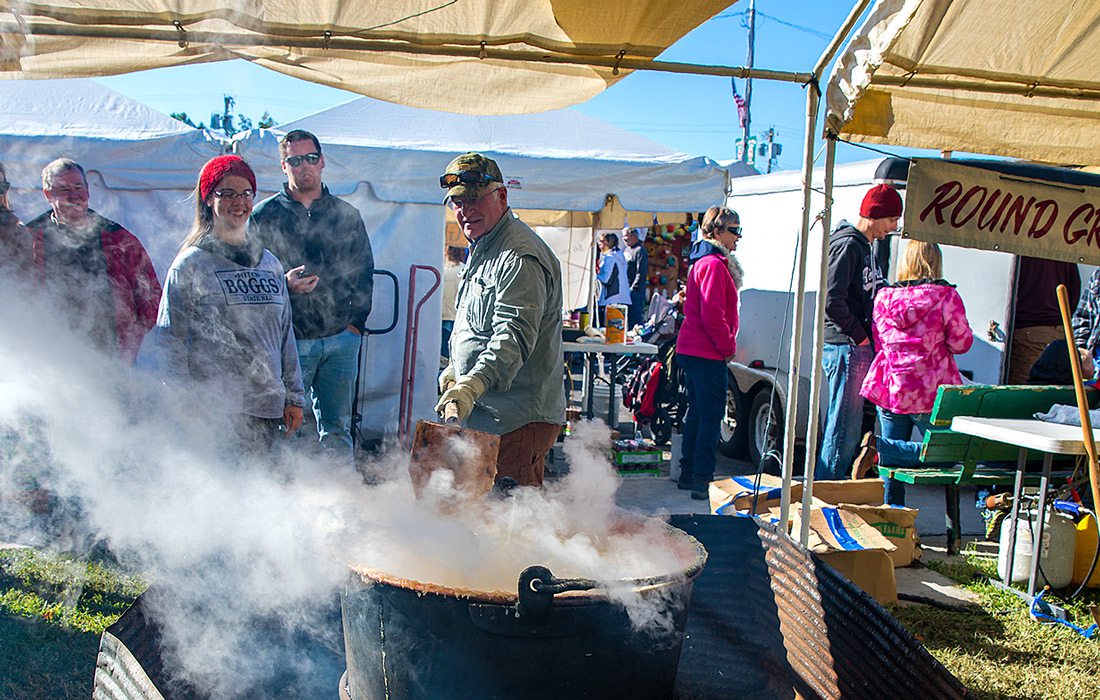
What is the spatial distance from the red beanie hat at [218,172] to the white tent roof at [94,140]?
2.90m

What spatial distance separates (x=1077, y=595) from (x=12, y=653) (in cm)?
519

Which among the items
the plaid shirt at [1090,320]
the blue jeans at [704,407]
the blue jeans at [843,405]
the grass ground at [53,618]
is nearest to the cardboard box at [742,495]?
the blue jeans at [843,405]

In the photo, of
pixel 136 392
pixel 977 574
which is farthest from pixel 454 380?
pixel 977 574

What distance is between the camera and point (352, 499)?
7.89 feet

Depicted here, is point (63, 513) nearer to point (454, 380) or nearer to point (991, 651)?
point (454, 380)

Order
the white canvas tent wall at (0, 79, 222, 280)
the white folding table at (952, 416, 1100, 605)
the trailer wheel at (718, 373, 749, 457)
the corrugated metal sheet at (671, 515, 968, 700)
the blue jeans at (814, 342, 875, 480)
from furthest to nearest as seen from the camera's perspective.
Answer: the trailer wheel at (718, 373, 749, 457)
the white canvas tent wall at (0, 79, 222, 280)
the blue jeans at (814, 342, 875, 480)
the white folding table at (952, 416, 1100, 605)
the corrugated metal sheet at (671, 515, 968, 700)

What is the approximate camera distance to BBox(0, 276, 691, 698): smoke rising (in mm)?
2170

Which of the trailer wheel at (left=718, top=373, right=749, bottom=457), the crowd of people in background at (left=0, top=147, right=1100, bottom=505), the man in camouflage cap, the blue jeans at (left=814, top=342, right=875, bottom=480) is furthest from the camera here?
the trailer wheel at (left=718, top=373, right=749, bottom=457)

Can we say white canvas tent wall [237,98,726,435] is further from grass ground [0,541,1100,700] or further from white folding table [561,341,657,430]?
grass ground [0,541,1100,700]

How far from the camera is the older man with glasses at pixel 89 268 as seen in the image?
392cm

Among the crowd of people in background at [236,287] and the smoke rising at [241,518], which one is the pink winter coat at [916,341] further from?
the crowd of people in background at [236,287]

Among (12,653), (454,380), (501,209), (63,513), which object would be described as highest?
(501,209)

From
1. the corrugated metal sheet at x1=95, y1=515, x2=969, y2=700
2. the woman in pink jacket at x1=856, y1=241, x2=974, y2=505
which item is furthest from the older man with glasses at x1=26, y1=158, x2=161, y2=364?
the woman in pink jacket at x1=856, y1=241, x2=974, y2=505

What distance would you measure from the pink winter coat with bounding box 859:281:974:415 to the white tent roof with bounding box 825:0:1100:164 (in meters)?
1.03
